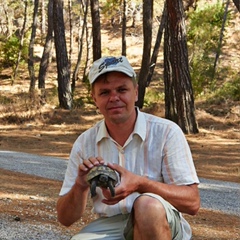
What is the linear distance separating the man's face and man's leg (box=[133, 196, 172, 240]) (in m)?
0.51

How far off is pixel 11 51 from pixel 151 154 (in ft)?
113

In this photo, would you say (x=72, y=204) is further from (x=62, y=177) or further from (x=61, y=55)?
(x=61, y=55)

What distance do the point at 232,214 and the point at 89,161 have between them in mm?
4349

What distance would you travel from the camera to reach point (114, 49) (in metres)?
41.1

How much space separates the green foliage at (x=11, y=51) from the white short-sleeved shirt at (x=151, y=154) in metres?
33.6

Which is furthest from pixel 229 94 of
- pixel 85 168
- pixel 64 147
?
pixel 85 168

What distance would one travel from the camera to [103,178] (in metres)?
2.60

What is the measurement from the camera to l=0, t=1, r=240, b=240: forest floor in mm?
5812

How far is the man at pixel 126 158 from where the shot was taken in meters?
2.87

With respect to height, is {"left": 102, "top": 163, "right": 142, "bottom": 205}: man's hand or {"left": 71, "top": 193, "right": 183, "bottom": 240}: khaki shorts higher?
{"left": 102, "top": 163, "right": 142, "bottom": 205}: man's hand

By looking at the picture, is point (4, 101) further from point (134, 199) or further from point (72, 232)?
point (134, 199)

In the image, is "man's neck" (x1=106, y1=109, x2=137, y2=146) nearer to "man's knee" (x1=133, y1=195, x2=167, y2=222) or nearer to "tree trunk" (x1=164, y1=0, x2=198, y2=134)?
"man's knee" (x1=133, y1=195, x2=167, y2=222)

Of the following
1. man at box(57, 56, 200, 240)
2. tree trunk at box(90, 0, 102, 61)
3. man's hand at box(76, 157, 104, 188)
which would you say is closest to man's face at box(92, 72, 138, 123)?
man at box(57, 56, 200, 240)

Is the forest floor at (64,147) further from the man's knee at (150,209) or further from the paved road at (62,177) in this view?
the man's knee at (150,209)
